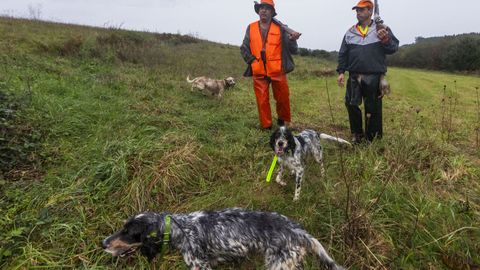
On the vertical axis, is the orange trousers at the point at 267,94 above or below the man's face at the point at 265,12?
below

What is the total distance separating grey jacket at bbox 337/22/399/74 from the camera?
18.1 feet

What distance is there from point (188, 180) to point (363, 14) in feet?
12.3

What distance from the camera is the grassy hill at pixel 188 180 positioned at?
3.39 m

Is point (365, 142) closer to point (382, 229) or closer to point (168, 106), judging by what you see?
point (382, 229)

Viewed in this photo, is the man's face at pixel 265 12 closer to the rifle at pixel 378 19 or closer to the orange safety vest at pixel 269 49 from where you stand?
the orange safety vest at pixel 269 49

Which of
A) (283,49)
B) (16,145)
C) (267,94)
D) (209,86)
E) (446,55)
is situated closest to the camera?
(16,145)

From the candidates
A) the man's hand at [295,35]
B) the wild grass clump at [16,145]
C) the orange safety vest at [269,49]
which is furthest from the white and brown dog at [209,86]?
the wild grass clump at [16,145]

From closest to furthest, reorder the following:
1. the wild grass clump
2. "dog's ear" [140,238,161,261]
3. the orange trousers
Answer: "dog's ear" [140,238,161,261] < the wild grass clump < the orange trousers

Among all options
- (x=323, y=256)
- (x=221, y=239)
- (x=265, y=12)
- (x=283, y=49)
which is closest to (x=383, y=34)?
(x=283, y=49)

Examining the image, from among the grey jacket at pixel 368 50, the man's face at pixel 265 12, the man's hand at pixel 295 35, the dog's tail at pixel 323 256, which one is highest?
the man's face at pixel 265 12

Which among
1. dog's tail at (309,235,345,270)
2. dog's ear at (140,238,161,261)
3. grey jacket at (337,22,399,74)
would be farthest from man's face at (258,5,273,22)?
dog's ear at (140,238,161,261)

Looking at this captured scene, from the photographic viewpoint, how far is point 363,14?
5.51 m

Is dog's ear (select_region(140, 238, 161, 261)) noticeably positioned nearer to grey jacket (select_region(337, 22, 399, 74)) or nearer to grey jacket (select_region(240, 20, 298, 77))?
grey jacket (select_region(337, 22, 399, 74))

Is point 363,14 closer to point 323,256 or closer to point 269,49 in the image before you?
point 269,49
